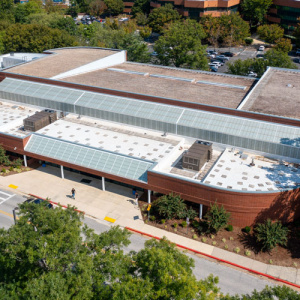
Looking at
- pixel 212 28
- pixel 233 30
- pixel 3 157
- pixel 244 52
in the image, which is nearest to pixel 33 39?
pixel 3 157

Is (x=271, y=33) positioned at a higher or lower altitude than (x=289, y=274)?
higher

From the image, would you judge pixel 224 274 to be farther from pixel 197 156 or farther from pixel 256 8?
pixel 256 8

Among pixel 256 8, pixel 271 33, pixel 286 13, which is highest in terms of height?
pixel 256 8

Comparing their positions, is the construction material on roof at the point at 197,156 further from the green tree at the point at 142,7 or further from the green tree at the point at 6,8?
the green tree at the point at 142,7

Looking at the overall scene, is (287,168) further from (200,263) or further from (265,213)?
(200,263)

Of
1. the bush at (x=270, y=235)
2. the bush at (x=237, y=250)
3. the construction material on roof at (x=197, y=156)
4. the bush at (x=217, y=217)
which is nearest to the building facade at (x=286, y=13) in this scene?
the construction material on roof at (x=197, y=156)

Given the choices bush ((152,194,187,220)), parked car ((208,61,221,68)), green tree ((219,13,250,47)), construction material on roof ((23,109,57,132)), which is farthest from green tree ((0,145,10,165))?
green tree ((219,13,250,47))
